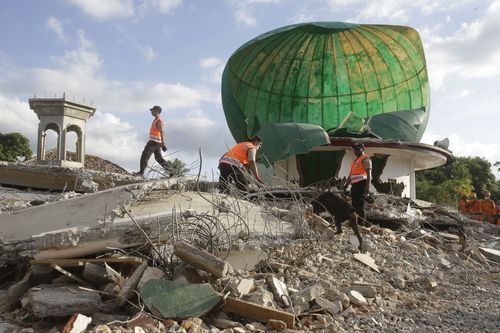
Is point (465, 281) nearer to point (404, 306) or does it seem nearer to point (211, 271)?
point (404, 306)

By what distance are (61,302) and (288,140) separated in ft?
34.0

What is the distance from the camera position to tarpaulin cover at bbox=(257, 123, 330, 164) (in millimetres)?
13352

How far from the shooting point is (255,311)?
148 inches

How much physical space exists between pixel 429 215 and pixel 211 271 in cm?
662

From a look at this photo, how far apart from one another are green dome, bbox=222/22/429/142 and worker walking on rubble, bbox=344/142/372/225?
970 cm

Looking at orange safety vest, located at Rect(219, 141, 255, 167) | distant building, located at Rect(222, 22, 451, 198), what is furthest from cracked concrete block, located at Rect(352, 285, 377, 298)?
distant building, located at Rect(222, 22, 451, 198)

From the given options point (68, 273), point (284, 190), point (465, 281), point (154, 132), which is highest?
point (154, 132)

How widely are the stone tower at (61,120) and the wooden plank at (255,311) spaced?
51.2 ft

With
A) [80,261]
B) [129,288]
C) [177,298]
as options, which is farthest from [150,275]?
[80,261]

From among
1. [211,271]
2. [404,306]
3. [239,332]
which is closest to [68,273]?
[211,271]

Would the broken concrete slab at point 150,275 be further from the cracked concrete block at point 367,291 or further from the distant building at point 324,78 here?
the distant building at point 324,78

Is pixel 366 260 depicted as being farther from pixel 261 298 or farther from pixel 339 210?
pixel 261 298

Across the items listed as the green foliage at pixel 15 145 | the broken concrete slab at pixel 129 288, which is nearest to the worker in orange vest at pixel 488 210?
the broken concrete slab at pixel 129 288

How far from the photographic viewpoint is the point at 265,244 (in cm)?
491
